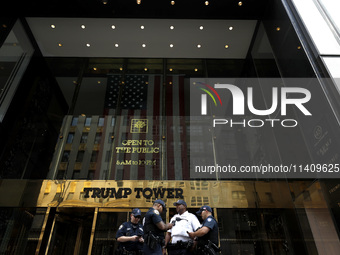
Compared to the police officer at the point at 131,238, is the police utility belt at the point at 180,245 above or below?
below

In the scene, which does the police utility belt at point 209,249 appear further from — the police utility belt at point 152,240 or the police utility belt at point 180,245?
the police utility belt at point 152,240

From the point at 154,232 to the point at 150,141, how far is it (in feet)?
12.5

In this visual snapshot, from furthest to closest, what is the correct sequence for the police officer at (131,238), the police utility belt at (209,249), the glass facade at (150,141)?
the glass facade at (150,141)
the police officer at (131,238)
the police utility belt at (209,249)

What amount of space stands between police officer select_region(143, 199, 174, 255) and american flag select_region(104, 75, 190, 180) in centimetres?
289

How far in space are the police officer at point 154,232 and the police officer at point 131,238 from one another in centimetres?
32

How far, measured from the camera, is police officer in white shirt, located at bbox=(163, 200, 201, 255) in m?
4.18

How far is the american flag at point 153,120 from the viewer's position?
7234 millimetres

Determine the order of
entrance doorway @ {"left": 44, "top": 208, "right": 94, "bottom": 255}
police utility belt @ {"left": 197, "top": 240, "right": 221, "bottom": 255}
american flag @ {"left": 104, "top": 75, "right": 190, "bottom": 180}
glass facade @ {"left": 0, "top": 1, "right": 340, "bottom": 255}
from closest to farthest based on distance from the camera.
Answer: police utility belt @ {"left": 197, "top": 240, "right": 221, "bottom": 255}
glass facade @ {"left": 0, "top": 1, "right": 340, "bottom": 255}
entrance doorway @ {"left": 44, "top": 208, "right": 94, "bottom": 255}
american flag @ {"left": 104, "top": 75, "right": 190, "bottom": 180}

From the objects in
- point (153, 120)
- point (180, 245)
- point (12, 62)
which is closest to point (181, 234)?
point (180, 245)

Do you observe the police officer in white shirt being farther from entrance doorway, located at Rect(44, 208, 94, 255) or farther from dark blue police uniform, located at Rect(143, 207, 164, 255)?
entrance doorway, located at Rect(44, 208, 94, 255)

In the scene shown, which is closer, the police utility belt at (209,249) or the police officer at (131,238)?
the police utility belt at (209,249)

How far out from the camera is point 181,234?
14.0ft

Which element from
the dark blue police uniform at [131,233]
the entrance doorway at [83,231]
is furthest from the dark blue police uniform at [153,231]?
the entrance doorway at [83,231]

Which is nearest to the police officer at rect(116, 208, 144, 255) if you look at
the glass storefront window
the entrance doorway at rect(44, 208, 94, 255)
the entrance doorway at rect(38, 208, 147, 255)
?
the entrance doorway at rect(38, 208, 147, 255)
